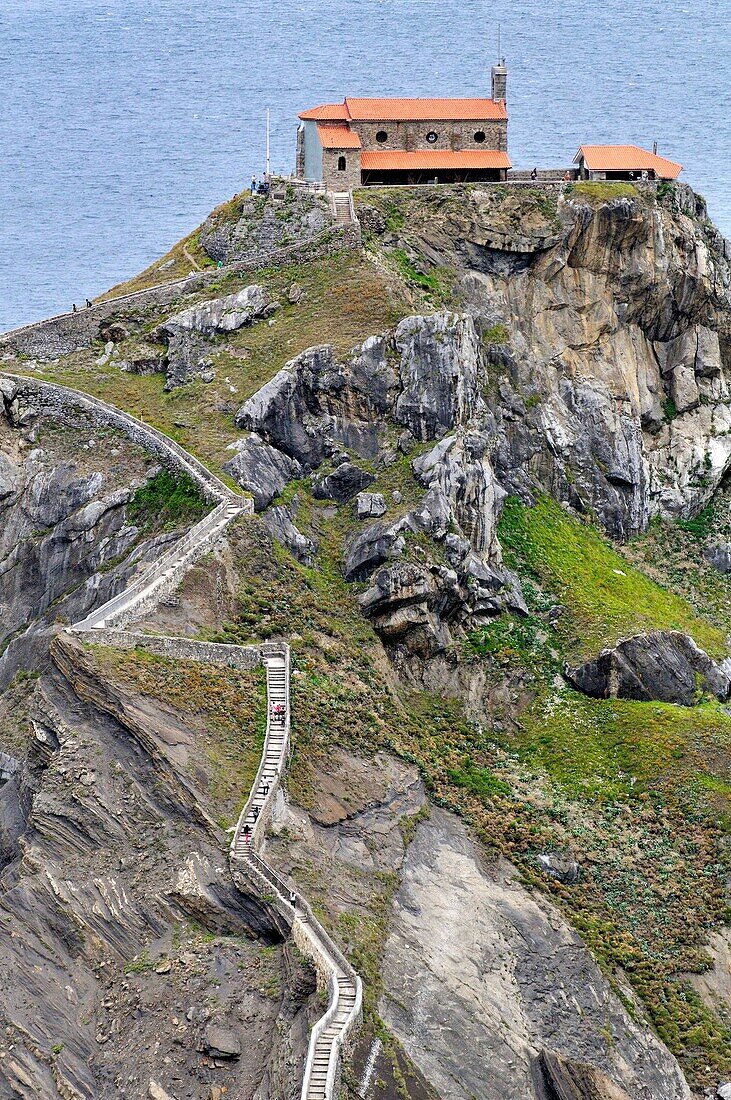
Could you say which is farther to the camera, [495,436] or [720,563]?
[720,563]

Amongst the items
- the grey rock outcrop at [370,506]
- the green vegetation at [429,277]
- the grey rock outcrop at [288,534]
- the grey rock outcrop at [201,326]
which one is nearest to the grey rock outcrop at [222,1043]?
the grey rock outcrop at [288,534]

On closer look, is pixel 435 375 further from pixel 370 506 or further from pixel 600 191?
pixel 600 191

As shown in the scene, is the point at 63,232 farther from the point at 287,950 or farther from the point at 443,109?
the point at 287,950

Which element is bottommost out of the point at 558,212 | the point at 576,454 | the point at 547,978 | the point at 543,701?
the point at 547,978

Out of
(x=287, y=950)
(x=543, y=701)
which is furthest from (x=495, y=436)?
(x=287, y=950)

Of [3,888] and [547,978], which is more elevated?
[3,888]
